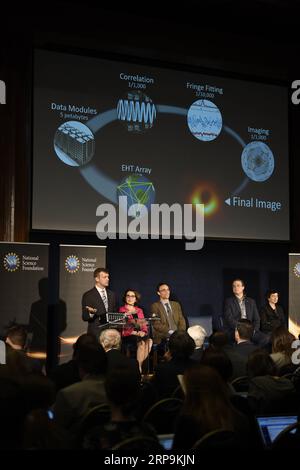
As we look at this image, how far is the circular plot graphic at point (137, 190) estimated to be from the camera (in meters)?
8.21

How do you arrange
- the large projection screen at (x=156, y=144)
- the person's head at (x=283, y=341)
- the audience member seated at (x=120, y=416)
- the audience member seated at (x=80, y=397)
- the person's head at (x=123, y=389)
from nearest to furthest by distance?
the audience member seated at (x=120, y=416) < the person's head at (x=123, y=389) < the audience member seated at (x=80, y=397) < the person's head at (x=283, y=341) < the large projection screen at (x=156, y=144)

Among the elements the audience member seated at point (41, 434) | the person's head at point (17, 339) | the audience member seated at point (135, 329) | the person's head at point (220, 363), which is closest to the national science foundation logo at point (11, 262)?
the audience member seated at point (135, 329)

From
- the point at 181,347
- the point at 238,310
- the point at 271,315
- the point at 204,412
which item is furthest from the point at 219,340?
the point at 271,315

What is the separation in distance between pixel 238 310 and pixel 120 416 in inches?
237

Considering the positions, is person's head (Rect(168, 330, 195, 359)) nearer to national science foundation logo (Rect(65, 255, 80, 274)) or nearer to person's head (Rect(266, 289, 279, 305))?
national science foundation logo (Rect(65, 255, 80, 274))

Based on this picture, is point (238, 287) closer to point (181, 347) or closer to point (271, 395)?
point (181, 347)

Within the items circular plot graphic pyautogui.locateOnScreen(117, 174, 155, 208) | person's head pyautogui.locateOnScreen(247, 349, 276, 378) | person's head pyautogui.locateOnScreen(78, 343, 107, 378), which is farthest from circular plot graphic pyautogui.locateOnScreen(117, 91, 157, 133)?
person's head pyautogui.locateOnScreen(78, 343, 107, 378)

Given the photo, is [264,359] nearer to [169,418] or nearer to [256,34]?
[169,418]

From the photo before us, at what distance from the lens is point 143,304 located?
8.56 m

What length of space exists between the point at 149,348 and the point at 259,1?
14.9 ft

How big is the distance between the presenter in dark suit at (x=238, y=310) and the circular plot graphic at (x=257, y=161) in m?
1.54

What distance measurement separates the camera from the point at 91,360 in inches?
128

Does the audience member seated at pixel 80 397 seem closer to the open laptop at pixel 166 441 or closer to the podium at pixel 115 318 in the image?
the open laptop at pixel 166 441

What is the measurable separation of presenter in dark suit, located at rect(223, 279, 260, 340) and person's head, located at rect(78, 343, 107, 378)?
198 inches
